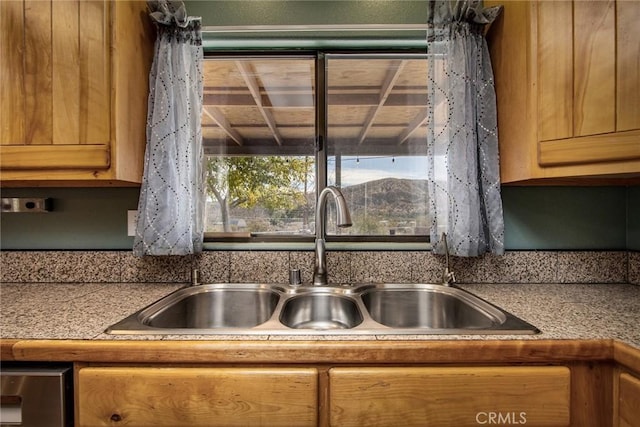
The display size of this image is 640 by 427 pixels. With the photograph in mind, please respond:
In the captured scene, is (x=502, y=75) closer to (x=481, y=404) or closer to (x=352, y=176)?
(x=352, y=176)

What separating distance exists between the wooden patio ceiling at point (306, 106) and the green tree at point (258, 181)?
5 centimetres

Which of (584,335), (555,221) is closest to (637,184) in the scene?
(555,221)

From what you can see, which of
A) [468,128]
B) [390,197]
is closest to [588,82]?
[468,128]

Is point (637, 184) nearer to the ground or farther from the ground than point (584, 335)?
farther from the ground

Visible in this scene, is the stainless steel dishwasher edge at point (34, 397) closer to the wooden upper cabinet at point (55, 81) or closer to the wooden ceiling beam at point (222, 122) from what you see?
the wooden upper cabinet at point (55, 81)

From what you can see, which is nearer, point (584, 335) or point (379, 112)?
point (584, 335)

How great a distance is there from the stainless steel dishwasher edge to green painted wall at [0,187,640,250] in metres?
0.73

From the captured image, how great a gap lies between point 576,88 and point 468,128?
34 centimetres

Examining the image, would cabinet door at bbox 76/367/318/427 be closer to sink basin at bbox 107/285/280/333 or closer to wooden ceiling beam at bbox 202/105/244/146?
sink basin at bbox 107/285/280/333

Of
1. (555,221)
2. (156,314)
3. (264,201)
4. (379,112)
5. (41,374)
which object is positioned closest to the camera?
(41,374)

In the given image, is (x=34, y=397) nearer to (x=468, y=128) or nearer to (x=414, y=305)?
(x=414, y=305)

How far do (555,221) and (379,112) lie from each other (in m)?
0.94

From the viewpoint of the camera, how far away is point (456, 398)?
0.77 m

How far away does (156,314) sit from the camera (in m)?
1.04
